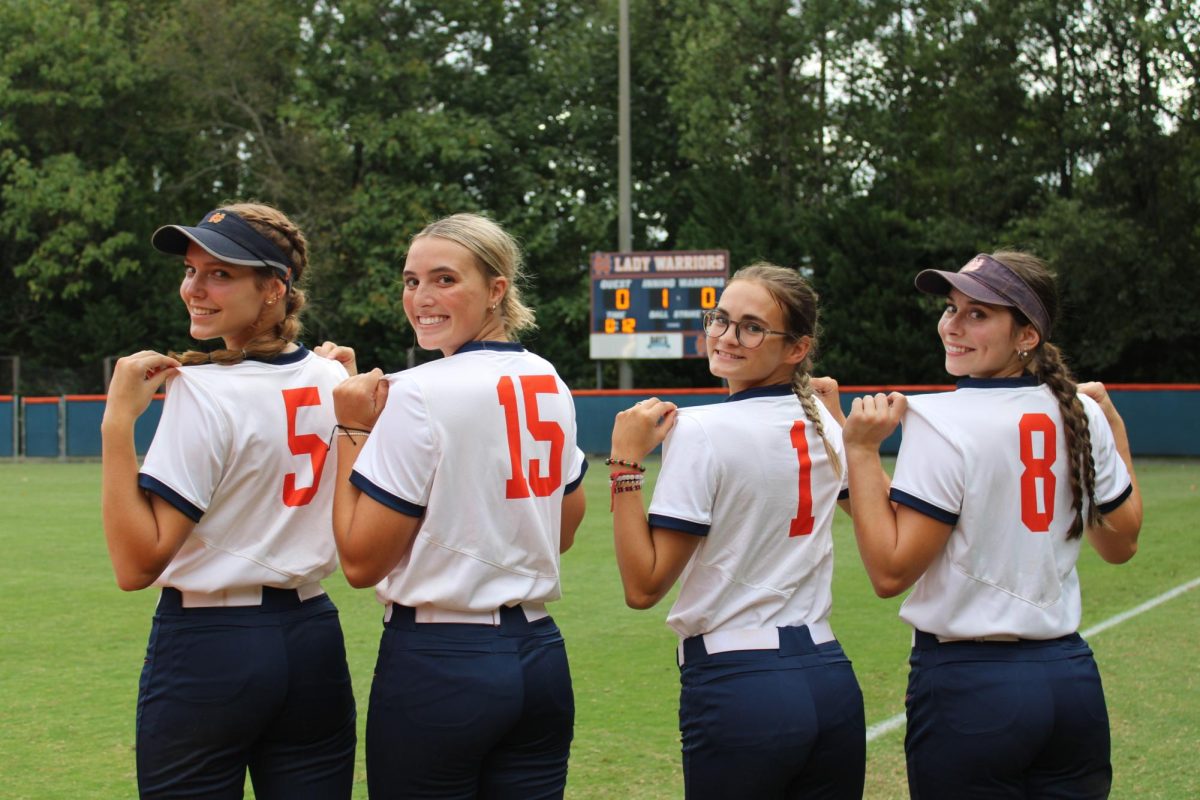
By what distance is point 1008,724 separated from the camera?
2963 mm

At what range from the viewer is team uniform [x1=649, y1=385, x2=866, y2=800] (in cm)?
294

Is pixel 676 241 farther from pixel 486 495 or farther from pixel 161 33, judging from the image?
pixel 486 495

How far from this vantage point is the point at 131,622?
9266 mm

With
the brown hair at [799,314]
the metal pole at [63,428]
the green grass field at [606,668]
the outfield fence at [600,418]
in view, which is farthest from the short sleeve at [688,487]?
the metal pole at [63,428]

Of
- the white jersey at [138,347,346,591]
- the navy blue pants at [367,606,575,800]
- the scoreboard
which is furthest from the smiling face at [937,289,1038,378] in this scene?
the scoreboard

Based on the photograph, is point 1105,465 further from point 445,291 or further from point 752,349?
point 445,291

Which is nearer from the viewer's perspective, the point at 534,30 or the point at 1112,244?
the point at 1112,244

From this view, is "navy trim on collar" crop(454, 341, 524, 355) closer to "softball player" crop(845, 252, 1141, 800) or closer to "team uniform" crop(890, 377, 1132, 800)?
"softball player" crop(845, 252, 1141, 800)

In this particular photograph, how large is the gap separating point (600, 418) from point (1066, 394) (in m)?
22.3

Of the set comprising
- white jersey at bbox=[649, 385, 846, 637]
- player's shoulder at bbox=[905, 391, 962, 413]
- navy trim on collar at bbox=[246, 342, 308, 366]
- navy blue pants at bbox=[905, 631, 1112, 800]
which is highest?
navy trim on collar at bbox=[246, 342, 308, 366]

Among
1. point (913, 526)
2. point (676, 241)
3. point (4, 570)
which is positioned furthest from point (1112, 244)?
point (913, 526)

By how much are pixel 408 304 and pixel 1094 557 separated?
10336 mm

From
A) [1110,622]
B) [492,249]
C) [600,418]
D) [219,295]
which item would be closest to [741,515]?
[492,249]

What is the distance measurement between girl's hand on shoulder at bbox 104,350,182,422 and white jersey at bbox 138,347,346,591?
39mm
